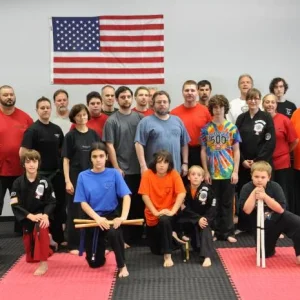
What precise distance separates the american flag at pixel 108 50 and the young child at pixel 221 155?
2.17 meters

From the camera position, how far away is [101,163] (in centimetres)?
468

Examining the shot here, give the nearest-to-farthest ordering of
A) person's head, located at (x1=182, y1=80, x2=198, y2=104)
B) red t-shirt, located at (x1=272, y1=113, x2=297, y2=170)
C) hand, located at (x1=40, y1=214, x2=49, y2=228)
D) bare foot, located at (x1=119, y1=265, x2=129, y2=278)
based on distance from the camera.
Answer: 1. bare foot, located at (x1=119, y1=265, x2=129, y2=278)
2. hand, located at (x1=40, y1=214, x2=49, y2=228)
3. person's head, located at (x1=182, y1=80, x2=198, y2=104)
4. red t-shirt, located at (x1=272, y1=113, x2=297, y2=170)

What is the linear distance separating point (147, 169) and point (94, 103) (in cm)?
104

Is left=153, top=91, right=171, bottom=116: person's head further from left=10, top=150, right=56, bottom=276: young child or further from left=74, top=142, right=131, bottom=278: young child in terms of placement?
left=10, top=150, right=56, bottom=276: young child

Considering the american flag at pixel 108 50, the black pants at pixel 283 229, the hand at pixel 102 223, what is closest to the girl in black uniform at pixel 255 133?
the black pants at pixel 283 229

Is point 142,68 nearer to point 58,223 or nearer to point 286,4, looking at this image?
point 286,4

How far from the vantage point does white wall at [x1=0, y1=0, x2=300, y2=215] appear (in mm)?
7207

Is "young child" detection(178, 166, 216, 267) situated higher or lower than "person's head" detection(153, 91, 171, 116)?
lower

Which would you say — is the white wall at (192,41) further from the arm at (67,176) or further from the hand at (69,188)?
the hand at (69,188)

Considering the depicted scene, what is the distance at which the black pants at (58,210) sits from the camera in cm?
549

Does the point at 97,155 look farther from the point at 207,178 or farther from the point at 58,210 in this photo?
the point at 207,178

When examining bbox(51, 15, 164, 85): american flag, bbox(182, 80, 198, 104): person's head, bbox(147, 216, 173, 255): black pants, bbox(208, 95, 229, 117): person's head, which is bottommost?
bbox(147, 216, 173, 255): black pants

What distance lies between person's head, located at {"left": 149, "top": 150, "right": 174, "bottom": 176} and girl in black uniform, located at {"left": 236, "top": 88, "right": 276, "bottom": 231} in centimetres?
114

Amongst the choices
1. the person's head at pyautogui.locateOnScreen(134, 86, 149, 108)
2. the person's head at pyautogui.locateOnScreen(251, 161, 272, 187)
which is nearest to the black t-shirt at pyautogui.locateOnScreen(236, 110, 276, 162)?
the person's head at pyautogui.locateOnScreen(251, 161, 272, 187)
